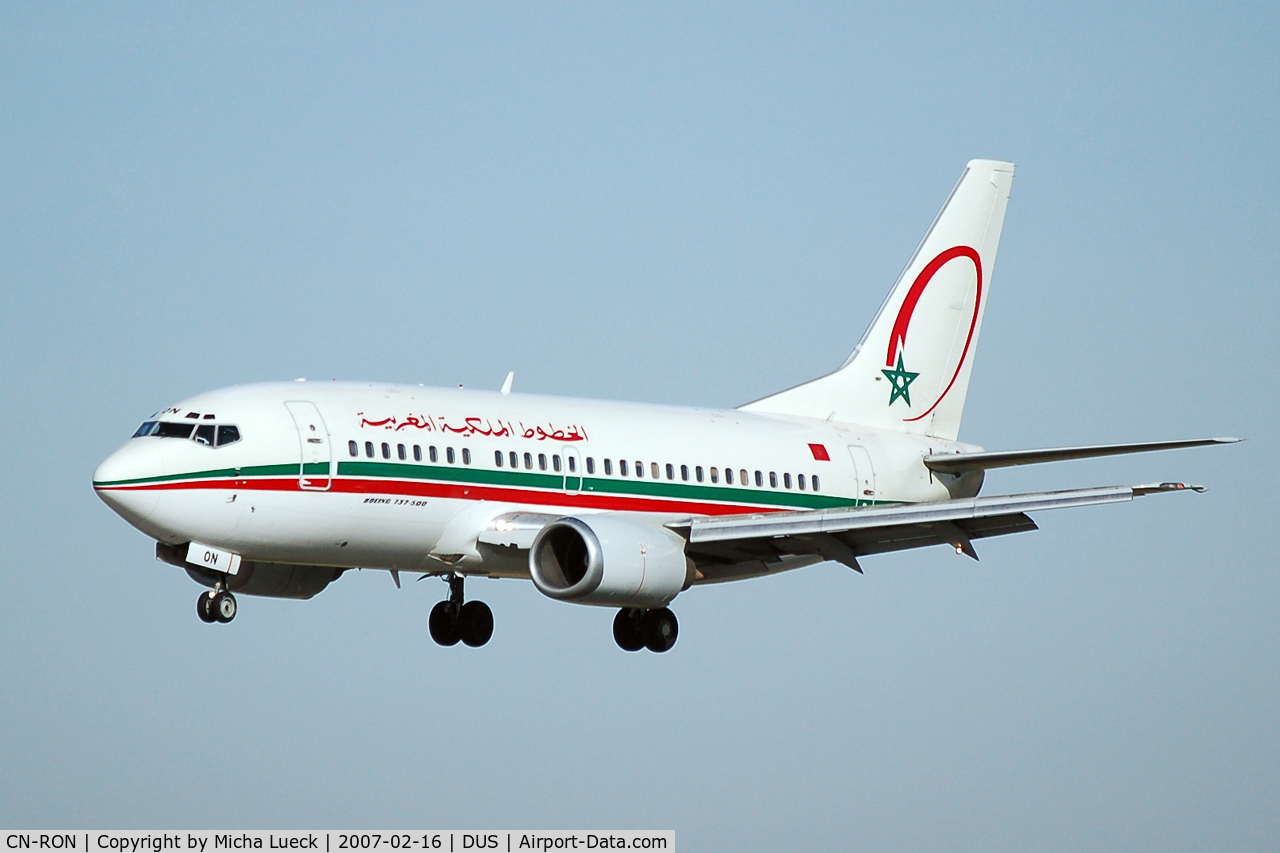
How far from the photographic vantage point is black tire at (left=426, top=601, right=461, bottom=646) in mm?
41312

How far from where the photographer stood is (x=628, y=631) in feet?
133

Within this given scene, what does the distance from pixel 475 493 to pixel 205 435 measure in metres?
5.03

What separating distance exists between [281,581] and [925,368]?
1588 centimetres

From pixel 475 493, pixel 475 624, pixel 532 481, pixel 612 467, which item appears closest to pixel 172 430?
pixel 475 493

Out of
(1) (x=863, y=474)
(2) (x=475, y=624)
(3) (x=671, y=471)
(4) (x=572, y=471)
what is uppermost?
(1) (x=863, y=474)

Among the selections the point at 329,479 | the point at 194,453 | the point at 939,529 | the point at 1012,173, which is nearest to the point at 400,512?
the point at 329,479

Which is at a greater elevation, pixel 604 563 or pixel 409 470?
pixel 409 470

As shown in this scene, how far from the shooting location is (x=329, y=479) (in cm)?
3459

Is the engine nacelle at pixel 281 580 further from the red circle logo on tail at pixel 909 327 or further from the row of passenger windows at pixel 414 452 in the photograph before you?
the red circle logo on tail at pixel 909 327

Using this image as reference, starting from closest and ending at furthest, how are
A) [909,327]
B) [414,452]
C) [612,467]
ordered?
[414,452] → [612,467] → [909,327]

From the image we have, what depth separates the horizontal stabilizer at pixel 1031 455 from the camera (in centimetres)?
3712

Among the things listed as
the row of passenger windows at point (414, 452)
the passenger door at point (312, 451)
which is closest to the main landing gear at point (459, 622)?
the row of passenger windows at point (414, 452)

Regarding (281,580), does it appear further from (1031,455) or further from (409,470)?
→ (1031,455)

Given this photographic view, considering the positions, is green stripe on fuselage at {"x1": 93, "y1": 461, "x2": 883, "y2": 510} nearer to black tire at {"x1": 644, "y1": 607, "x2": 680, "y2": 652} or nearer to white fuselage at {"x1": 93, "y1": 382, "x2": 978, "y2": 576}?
white fuselage at {"x1": 93, "y1": 382, "x2": 978, "y2": 576}
